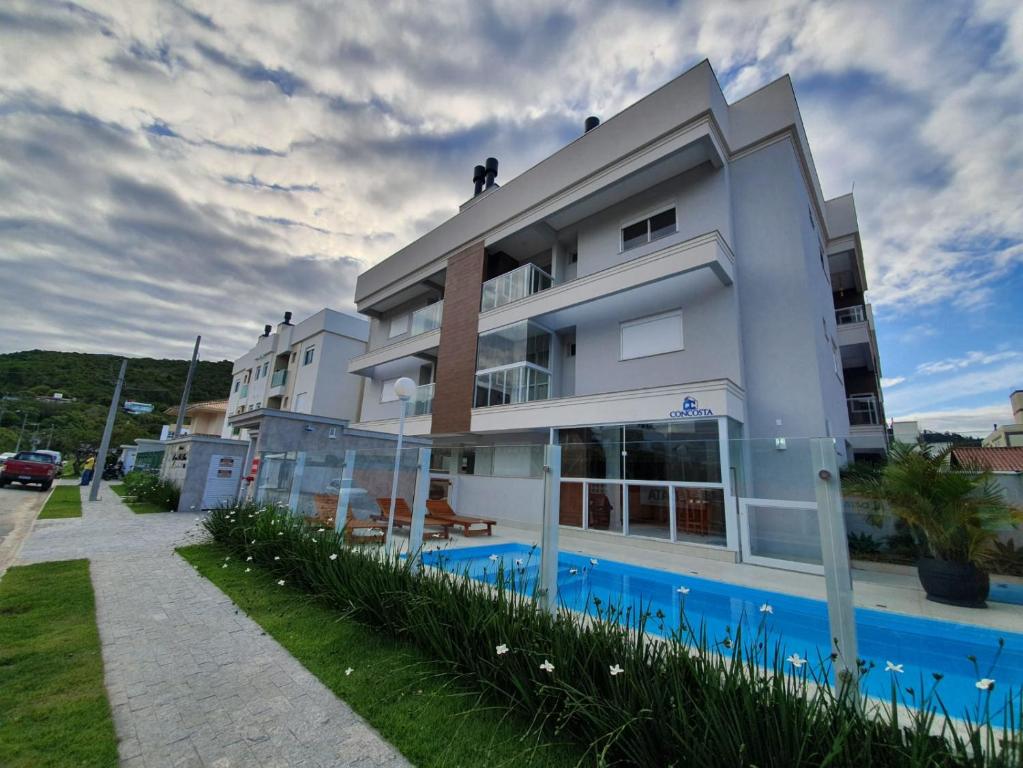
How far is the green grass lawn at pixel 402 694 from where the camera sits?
254 cm

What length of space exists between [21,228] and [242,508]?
54.8 ft

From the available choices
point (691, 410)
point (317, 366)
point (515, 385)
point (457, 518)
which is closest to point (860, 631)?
point (691, 410)

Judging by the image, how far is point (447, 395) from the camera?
1767cm

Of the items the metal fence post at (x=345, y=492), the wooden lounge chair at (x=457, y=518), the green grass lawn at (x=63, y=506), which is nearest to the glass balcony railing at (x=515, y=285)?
the wooden lounge chair at (x=457, y=518)

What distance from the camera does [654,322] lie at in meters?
13.3

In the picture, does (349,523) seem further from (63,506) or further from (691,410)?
(63,506)

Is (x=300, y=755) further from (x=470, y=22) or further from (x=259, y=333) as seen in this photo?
(x=259, y=333)

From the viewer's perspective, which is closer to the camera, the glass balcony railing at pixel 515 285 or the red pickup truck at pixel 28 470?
the glass balcony railing at pixel 515 285

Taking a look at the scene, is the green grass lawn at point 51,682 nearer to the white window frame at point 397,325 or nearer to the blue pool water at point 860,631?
the blue pool water at point 860,631

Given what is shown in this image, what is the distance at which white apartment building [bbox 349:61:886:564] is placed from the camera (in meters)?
9.63

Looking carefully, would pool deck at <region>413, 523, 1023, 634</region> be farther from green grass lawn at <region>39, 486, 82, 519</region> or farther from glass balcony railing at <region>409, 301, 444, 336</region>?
glass balcony railing at <region>409, 301, 444, 336</region>

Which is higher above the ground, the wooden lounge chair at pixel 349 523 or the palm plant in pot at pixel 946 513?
the palm plant in pot at pixel 946 513

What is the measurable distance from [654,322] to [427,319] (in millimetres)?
11286

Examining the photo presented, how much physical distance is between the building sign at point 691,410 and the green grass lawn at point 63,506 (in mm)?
17028
